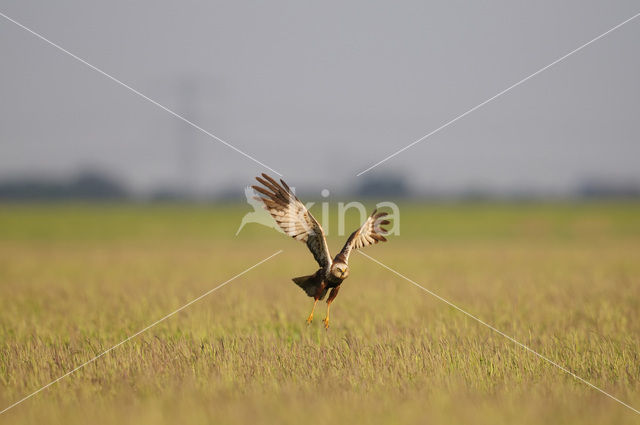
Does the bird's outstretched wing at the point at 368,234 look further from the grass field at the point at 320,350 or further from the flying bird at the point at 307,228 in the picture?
the grass field at the point at 320,350

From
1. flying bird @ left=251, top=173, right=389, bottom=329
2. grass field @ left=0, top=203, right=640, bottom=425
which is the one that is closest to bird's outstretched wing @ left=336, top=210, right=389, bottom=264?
flying bird @ left=251, top=173, right=389, bottom=329

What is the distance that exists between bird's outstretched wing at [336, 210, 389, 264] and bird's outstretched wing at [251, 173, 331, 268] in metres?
0.30

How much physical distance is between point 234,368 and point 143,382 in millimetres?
1143

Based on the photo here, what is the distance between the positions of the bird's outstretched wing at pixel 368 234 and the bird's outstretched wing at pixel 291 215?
299mm

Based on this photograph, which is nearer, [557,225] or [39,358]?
[39,358]

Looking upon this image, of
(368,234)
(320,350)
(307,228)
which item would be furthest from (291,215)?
(320,350)

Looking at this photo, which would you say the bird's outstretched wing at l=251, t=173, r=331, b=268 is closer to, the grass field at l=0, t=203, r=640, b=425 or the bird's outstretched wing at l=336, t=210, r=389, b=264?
the bird's outstretched wing at l=336, t=210, r=389, b=264

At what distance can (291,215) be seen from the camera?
812cm

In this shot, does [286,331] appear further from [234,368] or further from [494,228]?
[494,228]

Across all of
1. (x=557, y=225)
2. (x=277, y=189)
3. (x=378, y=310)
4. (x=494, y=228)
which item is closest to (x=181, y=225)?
(x=494, y=228)

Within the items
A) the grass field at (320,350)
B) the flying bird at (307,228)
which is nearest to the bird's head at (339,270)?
the flying bird at (307,228)

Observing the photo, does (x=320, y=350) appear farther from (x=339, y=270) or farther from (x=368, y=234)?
(x=368, y=234)

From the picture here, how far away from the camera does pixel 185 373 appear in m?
7.76

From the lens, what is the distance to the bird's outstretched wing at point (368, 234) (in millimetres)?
8320
